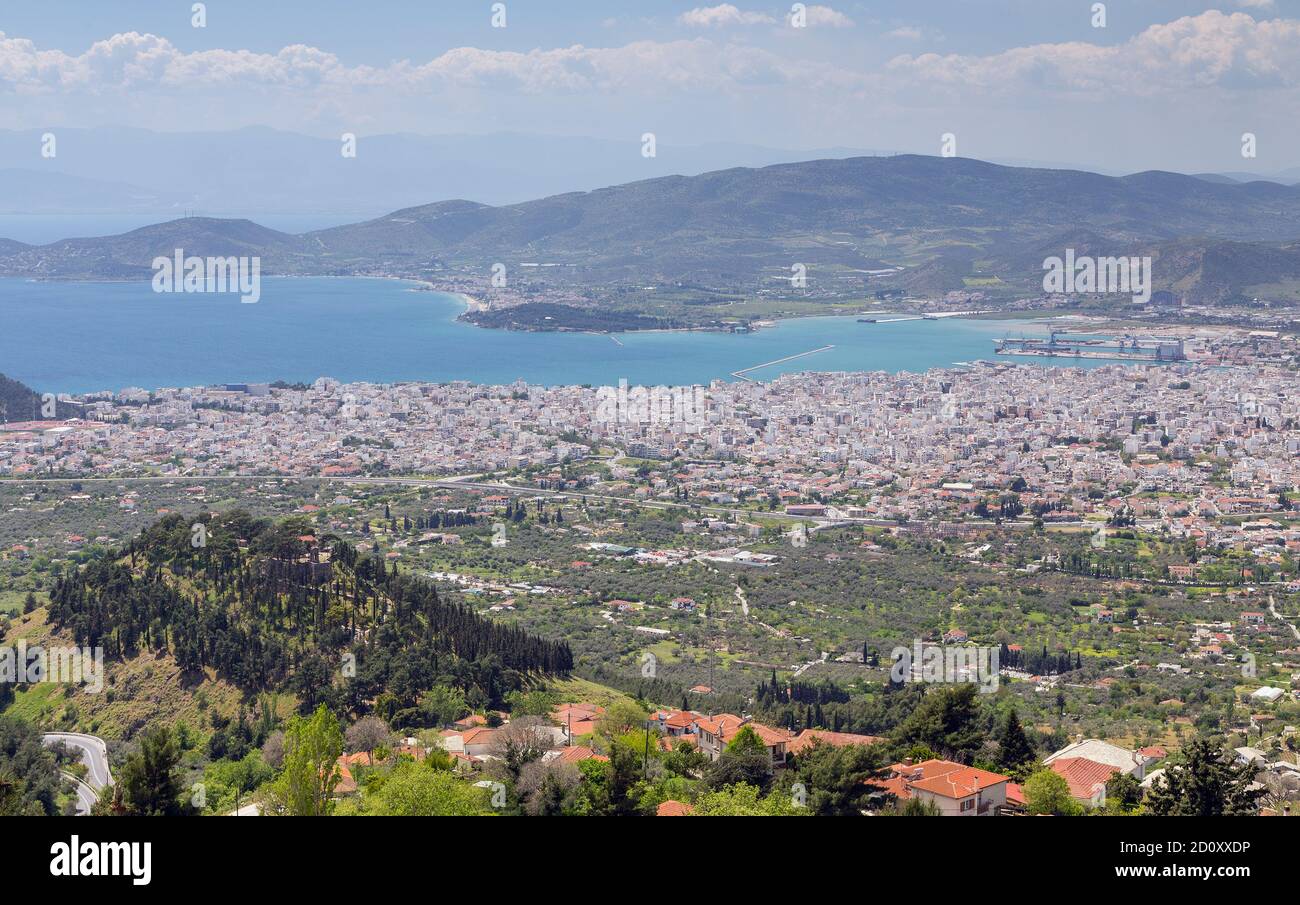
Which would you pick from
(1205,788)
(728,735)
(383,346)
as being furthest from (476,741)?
(383,346)

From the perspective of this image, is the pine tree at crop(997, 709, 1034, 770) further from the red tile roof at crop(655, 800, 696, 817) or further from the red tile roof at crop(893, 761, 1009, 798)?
the red tile roof at crop(655, 800, 696, 817)

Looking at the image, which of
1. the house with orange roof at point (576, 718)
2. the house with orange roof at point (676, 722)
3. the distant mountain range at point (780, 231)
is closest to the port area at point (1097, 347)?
the distant mountain range at point (780, 231)

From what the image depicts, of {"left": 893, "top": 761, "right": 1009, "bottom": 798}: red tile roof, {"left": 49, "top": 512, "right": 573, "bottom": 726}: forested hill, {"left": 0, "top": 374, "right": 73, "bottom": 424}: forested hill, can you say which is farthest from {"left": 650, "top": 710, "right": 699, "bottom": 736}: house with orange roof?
{"left": 0, "top": 374, "right": 73, "bottom": 424}: forested hill

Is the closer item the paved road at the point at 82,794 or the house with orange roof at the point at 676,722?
the paved road at the point at 82,794

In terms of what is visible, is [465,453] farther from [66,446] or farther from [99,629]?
[99,629]

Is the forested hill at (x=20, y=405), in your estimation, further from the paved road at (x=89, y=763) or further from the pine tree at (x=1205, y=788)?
the pine tree at (x=1205, y=788)
